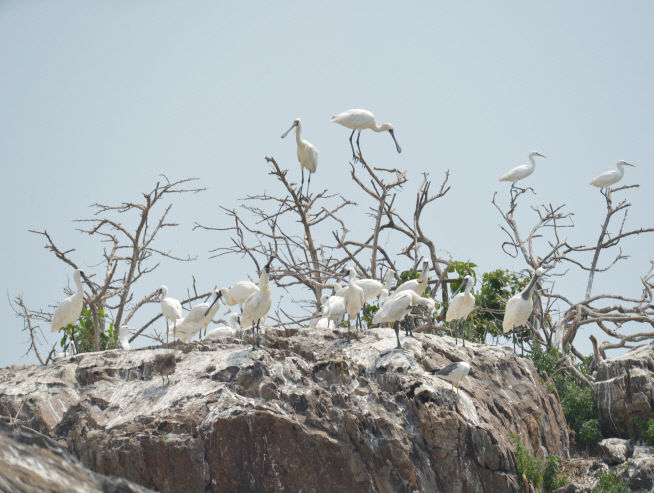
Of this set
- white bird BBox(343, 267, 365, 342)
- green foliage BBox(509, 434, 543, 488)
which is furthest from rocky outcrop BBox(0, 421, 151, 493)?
white bird BBox(343, 267, 365, 342)

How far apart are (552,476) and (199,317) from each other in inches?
257

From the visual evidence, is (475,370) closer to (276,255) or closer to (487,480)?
(487,480)

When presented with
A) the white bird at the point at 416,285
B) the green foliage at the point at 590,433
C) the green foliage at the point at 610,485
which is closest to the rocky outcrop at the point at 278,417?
the green foliage at the point at 610,485

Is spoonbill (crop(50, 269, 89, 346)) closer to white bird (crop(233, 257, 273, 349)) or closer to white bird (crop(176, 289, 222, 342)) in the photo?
white bird (crop(176, 289, 222, 342))

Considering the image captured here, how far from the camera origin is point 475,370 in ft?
43.6

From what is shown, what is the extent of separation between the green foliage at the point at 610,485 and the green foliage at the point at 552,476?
527mm

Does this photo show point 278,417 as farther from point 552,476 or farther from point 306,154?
point 306,154

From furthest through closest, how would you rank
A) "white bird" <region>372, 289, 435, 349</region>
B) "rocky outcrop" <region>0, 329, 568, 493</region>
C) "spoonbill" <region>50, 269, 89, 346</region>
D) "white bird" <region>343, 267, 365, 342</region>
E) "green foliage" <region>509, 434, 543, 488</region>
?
"spoonbill" <region>50, 269, 89, 346</region>, "white bird" <region>343, 267, 365, 342</region>, "white bird" <region>372, 289, 435, 349</region>, "green foliage" <region>509, 434, 543, 488</region>, "rocky outcrop" <region>0, 329, 568, 493</region>

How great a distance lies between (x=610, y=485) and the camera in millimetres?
12750

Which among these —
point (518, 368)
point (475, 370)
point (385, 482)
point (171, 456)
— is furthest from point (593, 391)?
point (171, 456)

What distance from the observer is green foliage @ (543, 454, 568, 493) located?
1252 centimetres

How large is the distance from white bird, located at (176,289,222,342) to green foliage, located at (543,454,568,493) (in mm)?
6252

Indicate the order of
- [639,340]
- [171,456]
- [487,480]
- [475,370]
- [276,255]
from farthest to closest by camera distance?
[639,340]
[276,255]
[475,370]
[487,480]
[171,456]

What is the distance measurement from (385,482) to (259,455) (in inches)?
66.7
